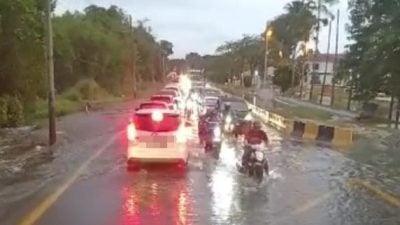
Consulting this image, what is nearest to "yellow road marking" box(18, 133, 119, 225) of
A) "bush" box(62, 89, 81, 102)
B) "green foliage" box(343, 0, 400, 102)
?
"green foliage" box(343, 0, 400, 102)

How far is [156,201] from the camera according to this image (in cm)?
1220

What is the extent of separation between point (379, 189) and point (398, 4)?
2060 cm

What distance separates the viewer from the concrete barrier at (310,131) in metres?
30.8

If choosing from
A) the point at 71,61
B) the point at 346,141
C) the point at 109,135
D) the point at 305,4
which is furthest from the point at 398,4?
the point at 305,4

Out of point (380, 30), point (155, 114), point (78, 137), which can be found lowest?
point (78, 137)

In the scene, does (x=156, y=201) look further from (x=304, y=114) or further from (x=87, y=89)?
(x=87, y=89)

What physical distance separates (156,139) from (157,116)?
1.79ft

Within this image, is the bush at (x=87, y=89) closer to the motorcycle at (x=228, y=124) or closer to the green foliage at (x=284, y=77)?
the green foliage at (x=284, y=77)

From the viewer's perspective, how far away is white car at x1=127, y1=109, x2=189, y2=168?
17.2 metres

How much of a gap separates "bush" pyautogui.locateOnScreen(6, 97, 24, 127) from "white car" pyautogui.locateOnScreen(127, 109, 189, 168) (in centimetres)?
2035

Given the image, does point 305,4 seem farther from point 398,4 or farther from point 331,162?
point 331,162

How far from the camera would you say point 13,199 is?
12.7m

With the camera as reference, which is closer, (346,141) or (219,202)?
(219,202)

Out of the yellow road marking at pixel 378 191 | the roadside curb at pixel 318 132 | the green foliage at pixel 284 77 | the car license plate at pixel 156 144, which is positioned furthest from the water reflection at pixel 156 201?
the green foliage at pixel 284 77
